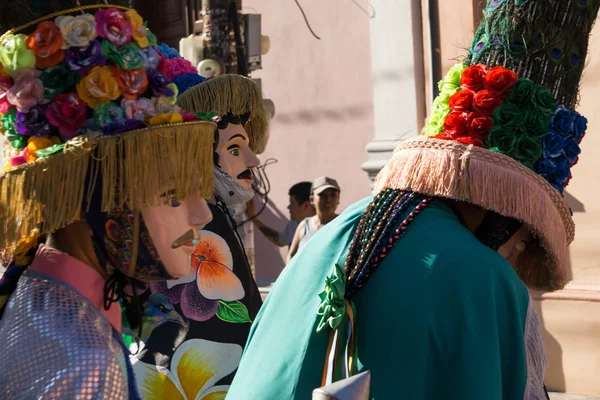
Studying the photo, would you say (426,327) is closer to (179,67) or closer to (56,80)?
(56,80)

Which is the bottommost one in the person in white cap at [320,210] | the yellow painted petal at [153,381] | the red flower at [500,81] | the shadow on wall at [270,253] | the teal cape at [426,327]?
the shadow on wall at [270,253]

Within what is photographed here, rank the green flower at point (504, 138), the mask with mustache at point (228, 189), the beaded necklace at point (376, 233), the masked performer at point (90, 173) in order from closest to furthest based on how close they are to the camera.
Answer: the masked performer at point (90, 173) < the beaded necklace at point (376, 233) < the green flower at point (504, 138) < the mask with mustache at point (228, 189)

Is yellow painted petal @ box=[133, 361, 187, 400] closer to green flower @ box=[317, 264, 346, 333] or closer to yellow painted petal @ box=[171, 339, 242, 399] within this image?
yellow painted petal @ box=[171, 339, 242, 399]

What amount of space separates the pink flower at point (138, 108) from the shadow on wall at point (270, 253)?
704 cm

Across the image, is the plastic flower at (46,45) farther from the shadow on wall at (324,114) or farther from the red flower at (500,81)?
the shadow on wall at (324,114)

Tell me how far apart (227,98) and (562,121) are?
1.81 meters

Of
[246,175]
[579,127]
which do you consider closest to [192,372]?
[246,175]

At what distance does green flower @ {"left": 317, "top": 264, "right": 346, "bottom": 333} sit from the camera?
2.26m

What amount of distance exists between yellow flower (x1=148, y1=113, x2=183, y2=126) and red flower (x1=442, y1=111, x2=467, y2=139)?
0.70m

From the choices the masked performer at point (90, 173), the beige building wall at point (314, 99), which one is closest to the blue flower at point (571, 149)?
the masked performer at point (90, 173)

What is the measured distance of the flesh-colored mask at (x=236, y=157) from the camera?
389 centimetres

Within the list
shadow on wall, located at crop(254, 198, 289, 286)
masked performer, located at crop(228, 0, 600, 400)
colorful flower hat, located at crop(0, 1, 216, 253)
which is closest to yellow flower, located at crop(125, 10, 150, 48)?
colorful flower hat, located at crop(0, 1, 216, 253)

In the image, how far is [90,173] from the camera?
85.3 inches

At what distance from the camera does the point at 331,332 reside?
2.30 metres
